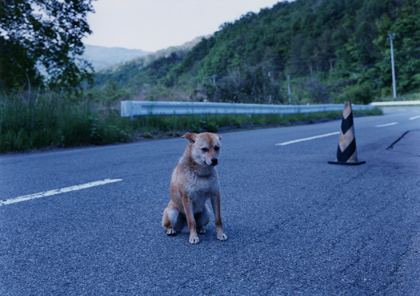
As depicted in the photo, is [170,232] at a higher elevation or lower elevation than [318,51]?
lower

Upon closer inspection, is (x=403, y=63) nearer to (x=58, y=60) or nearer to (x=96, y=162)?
(x=58, y=60)

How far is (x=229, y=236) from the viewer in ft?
9.18

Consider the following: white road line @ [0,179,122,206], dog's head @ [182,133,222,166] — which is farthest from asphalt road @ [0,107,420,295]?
dog's head @ [182,133,222,166]

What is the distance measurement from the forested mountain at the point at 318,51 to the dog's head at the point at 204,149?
3832 centimetres

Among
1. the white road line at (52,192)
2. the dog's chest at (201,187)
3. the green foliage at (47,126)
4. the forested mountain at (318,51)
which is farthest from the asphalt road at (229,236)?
the forested mountain at (318,51)

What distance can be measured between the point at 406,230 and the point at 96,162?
4.77 meters

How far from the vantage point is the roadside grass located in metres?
8.18

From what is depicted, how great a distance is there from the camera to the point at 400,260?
2258 mm

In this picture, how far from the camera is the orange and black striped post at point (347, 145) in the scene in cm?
586

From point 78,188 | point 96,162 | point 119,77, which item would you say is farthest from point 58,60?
point 119,77

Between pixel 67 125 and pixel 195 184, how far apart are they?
697cm

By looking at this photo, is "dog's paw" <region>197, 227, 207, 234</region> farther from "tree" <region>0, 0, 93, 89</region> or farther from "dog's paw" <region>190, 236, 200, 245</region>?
"tree" <region>0, 0, 93, 89</region>

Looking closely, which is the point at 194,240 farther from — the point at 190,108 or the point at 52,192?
the point at 190,108

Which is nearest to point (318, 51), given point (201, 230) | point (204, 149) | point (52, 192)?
point (52, 192)
